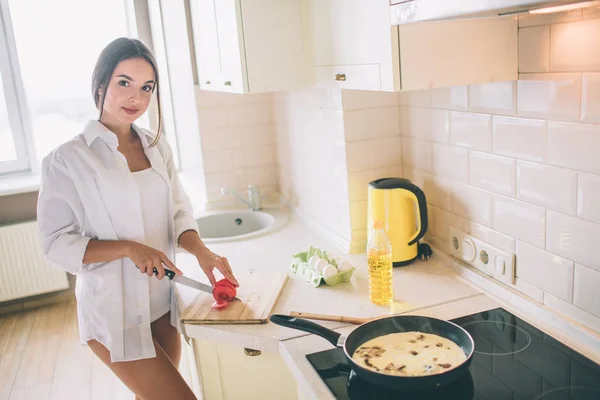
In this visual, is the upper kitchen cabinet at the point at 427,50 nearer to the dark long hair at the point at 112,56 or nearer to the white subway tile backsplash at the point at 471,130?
the white subway tile backsplash at the point at 471,130

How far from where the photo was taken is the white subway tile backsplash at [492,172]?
152cm

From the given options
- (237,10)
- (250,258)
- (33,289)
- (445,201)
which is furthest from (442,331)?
(33,289)

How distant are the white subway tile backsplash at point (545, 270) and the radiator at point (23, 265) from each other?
308 cm

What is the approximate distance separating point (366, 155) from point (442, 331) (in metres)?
0.83

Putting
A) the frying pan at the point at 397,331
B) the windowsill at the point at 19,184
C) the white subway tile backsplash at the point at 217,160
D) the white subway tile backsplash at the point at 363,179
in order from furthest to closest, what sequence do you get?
the windowsill at the point at 19,184 < the white subway tile backsplash at the point at 217,160 < the white subway tile backsplash at the point at 363,179 < the frying pan at the point at 397,331

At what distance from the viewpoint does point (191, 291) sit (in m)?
1.83

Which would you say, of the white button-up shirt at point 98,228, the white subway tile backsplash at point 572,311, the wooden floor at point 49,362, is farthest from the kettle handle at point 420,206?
the wooden floor at point 49,362

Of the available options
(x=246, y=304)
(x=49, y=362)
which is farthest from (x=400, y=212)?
(x=49, y=362)

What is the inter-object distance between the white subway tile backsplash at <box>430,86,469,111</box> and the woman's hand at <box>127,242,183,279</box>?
0.91m

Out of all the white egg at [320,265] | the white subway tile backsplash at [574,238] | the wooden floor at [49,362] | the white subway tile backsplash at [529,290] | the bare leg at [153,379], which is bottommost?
the wooden floor at [49,362]

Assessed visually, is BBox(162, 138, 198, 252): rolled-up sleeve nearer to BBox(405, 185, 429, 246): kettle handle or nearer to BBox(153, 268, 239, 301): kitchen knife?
BBox(153, 268, 239, 301): kitchen knife

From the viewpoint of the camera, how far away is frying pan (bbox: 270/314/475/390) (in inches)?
43.9

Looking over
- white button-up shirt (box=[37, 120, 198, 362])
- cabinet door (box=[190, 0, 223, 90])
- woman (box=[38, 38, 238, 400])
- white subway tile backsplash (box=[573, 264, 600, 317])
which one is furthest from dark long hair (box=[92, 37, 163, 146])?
white subway tile backsplash (box=[573, 264, 600, 317])

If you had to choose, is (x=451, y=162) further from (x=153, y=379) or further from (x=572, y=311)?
(x=153, y=379)
